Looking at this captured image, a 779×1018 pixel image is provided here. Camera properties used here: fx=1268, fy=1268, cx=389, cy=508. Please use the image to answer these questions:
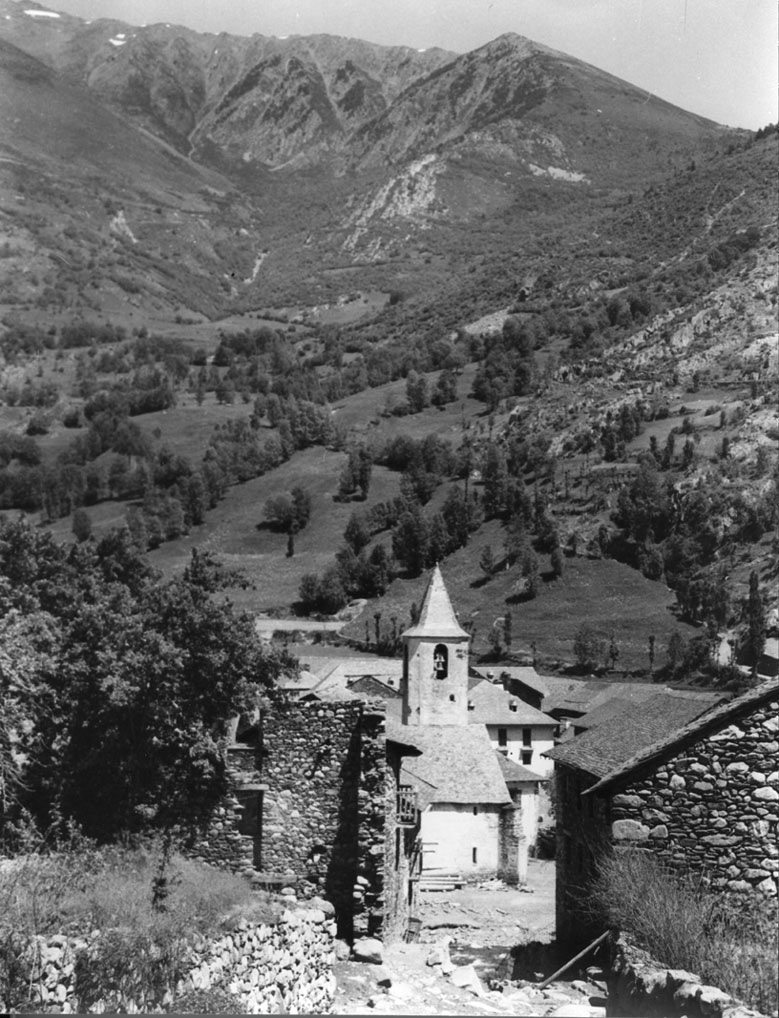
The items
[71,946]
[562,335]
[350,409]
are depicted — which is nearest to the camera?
[71,946]

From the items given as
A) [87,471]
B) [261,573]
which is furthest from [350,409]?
[261,573]

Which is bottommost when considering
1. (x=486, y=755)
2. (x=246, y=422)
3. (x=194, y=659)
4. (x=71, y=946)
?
(x=486, y=755)

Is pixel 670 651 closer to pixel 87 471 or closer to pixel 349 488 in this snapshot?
pixel 349 488

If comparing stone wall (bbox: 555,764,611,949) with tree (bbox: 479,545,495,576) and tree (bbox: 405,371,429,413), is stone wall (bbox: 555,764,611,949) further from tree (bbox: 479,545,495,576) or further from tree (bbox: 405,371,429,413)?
tree (bbox: 405,371,429,413)

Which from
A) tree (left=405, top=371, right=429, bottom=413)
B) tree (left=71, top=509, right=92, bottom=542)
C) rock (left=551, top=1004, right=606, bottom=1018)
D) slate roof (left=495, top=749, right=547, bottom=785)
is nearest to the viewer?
rock (left=551, top=1004, right=606, bottom=1018)

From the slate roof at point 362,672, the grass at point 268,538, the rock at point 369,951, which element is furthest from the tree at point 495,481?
the rock at point 369,951

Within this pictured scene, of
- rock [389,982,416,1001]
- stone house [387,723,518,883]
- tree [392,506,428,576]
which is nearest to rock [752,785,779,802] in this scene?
rock [389,982,416,1001]

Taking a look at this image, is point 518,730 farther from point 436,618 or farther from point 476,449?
point 476,449
